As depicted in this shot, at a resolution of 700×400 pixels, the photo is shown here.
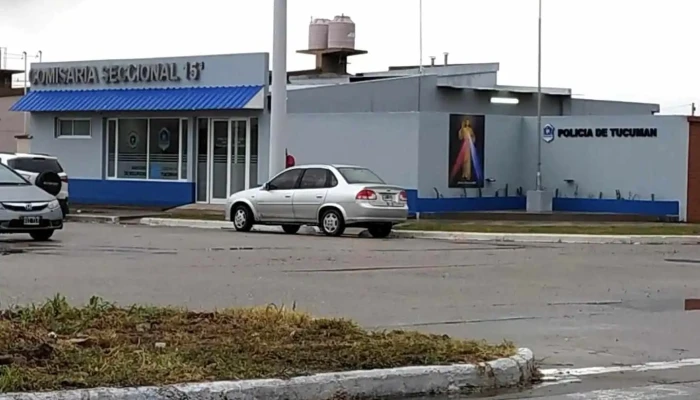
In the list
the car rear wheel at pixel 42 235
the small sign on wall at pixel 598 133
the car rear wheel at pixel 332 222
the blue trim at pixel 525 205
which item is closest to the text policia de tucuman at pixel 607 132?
the small sign on wall at pixel 598 133

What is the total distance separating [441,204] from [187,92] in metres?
9.18

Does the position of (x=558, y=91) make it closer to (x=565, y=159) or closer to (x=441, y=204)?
(x=565, y=159)

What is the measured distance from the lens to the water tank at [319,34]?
55812mm

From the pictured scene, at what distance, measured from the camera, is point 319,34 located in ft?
184

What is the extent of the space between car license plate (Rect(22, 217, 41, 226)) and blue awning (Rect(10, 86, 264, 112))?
537 inches

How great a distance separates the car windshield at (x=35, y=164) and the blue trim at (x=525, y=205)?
964 centimetres

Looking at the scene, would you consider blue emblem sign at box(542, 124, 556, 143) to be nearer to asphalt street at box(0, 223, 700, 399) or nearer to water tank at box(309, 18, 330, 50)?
asphalt street at box(0, 223, 700, 399)

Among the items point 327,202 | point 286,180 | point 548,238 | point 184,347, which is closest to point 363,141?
point 286,180

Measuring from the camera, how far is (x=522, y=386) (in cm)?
936

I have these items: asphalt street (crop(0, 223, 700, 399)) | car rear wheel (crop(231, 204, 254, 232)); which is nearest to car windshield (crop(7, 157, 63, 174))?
car rear wheel (crop(231, 204, 254, 232))

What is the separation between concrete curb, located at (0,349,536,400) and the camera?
7739mm

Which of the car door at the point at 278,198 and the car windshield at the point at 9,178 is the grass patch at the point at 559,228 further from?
the car windshield at the point at 9,178

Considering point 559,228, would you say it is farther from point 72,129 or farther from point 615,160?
point 72,129

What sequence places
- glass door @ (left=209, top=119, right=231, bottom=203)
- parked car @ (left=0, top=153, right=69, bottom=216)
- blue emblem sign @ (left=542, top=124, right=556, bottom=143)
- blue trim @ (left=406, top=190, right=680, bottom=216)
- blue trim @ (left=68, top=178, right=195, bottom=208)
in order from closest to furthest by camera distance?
parked car @ (left=0, top=153, right=69, bottom=216) → blue trim @ (left=406, top=190, right=680, bottom=216) → blue emblem sign @ (left=542, top=124, right=556, bottom=143) → glass door @ (left=209, top=119, right=231, bottom=203) → blue trim @ (left=68, top=178, right=195, bottom=208)
